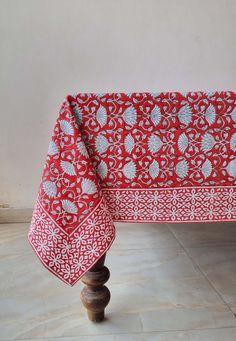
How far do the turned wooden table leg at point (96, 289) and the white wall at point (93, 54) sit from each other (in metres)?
1.27

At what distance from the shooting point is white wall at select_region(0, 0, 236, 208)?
2.21 metres

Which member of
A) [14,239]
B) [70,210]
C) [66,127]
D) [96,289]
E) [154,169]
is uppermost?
[66,127]

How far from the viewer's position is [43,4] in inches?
86.1

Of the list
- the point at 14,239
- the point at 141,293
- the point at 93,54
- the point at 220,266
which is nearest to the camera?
the point at 141,293

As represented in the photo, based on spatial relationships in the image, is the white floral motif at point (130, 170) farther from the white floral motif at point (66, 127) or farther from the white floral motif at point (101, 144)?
the white floral motif at point (66, 127)

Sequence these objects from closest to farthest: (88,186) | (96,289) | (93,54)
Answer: (88,186) < (96,289) < (93,54)

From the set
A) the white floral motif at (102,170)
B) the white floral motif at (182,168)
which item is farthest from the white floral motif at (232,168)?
the white floral motif at (102,170)

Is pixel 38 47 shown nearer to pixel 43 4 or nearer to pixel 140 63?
pixel 43 4

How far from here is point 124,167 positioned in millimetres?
1128

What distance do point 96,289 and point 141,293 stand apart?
1.01 feet

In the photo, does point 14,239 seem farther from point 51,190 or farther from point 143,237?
point 51,190

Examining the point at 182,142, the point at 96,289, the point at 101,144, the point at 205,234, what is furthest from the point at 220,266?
the point at 101,144

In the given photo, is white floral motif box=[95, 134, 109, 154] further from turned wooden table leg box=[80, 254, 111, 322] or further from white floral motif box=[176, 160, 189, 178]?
turned wooden table leg box=[80, 254, 111, 322]

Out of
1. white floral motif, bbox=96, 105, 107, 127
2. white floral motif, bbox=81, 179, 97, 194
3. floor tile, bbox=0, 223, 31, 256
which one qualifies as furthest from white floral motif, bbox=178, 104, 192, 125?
floor tile, bbox=0, 223, 31, 256
